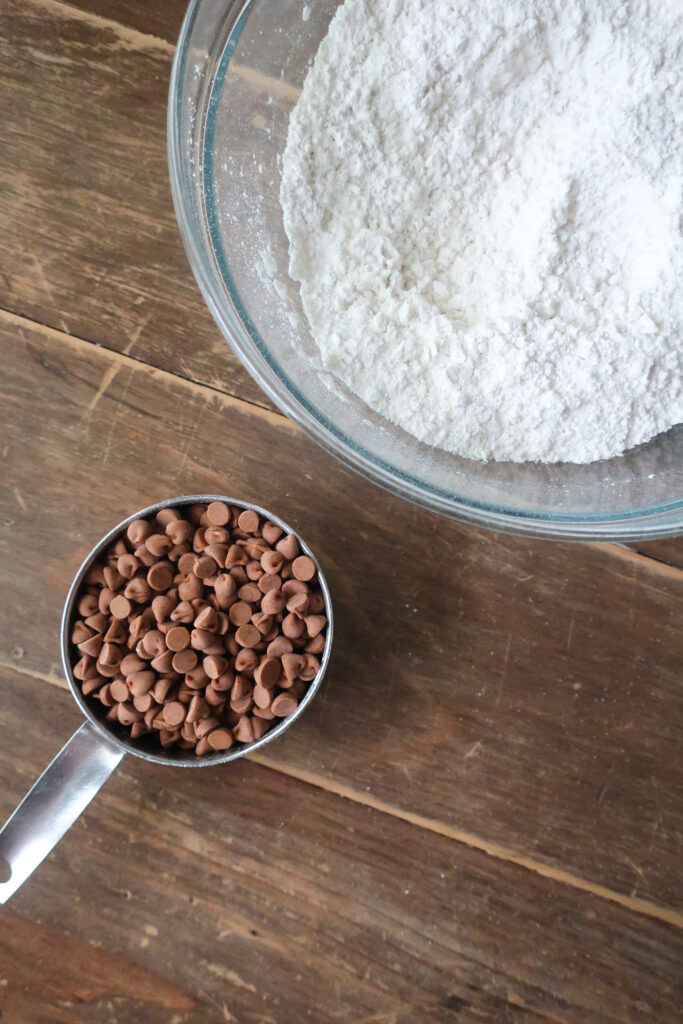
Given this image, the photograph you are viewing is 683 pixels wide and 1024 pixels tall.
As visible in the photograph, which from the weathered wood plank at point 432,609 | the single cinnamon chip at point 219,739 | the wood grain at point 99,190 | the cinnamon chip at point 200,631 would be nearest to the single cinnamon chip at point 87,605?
the cinnamon chip at point 200,631

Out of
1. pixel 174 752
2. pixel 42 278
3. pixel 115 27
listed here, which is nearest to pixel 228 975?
pixel 174 752

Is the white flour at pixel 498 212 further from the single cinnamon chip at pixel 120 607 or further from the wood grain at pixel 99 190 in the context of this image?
the single cinnamon chip at pixel 120 607

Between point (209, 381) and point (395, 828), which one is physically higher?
point (209, 381)

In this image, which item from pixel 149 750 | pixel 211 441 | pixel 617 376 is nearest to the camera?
pixel 617 376

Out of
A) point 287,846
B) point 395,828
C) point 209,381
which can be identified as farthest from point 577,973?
point 209,381

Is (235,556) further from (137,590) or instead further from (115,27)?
(115,27)

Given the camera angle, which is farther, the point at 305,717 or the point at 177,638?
the point at 305,717

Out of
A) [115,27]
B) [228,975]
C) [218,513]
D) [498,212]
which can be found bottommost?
[228,975]

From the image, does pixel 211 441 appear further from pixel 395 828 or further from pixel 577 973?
pixel 577 973
